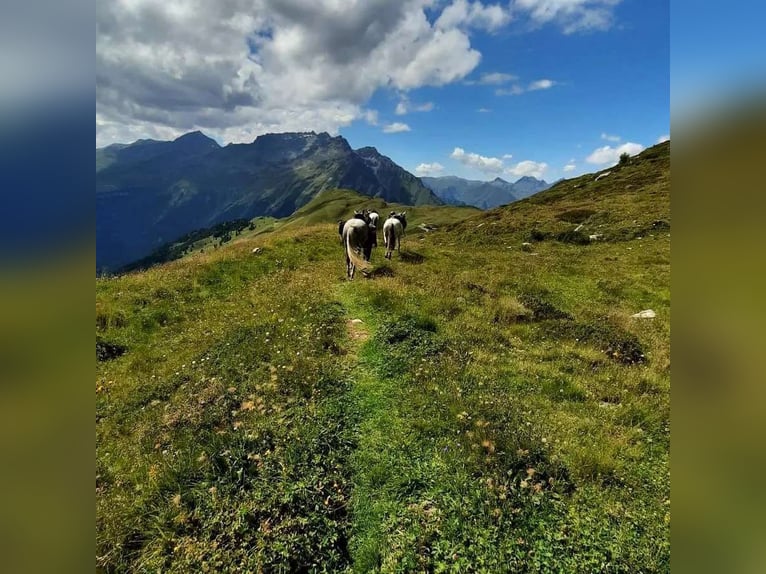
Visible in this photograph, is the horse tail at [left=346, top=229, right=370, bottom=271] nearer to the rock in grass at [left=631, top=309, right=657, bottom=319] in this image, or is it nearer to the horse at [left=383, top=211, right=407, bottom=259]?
the horse at [left=383, top=211, right=407, bottom=259]

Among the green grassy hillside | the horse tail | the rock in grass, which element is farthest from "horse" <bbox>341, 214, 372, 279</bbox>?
the rock in grass

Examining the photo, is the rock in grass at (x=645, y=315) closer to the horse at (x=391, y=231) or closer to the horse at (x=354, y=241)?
the horse at (x=354, y=241)

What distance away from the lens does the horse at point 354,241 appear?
21656mm

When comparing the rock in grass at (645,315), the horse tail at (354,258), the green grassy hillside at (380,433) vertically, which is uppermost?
the horse tail at (354,258)

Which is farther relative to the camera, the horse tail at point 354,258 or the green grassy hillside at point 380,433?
the horse tail at point 354,258

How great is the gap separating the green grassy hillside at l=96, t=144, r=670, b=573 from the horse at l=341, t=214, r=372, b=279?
2.83 m

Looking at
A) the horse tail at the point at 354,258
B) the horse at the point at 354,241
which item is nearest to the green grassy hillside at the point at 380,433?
the horse tail at the point at 354,258

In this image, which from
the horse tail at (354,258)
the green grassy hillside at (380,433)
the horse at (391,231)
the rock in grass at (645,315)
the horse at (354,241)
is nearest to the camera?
the green grassy hillside at (380,433)

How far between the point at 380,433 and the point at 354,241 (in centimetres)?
1528

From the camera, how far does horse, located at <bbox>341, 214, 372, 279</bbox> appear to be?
71.1ft

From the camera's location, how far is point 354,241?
23.5m

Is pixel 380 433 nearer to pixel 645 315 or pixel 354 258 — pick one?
pixel 354 258

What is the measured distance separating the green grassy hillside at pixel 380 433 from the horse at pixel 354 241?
9.28 ft
